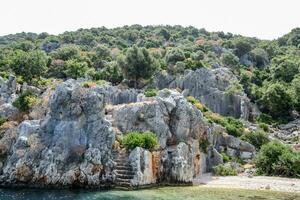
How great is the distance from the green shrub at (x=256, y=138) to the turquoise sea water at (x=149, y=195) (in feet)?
64.0

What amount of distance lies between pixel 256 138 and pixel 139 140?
23.2 m

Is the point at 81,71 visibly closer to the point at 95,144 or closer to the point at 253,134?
the point at 253,134

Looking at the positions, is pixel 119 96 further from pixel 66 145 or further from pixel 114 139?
pixel 66 145

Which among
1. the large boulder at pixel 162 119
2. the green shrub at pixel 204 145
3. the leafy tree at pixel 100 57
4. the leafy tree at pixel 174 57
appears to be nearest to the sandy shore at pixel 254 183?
the green shrub at pixel 204 145

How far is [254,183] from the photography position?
4344 centimetres

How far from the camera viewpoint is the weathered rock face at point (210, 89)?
80250 mm

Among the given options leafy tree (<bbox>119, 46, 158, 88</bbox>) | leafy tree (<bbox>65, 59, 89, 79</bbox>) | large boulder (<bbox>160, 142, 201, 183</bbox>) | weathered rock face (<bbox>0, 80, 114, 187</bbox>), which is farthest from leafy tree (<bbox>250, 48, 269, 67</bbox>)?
weathered rock face (<bbox>0, 80, 114, 187</bbox>)

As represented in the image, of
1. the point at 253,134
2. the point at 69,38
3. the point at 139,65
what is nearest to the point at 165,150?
the point at 253,134

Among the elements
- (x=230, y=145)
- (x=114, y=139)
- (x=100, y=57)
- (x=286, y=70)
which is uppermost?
(x=100, y=57)

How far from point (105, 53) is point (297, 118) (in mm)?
52057

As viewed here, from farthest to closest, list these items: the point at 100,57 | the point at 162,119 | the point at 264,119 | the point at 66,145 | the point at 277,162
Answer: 1. the point at 100,57
2. the point at 264,119
3. the point at 277,162
4. the point at 162,119
5. the point at 66,145

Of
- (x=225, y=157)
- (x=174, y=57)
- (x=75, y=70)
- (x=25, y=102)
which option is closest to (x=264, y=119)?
(x=174, y=57)

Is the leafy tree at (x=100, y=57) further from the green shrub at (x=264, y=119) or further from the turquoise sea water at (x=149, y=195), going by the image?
the turquoise sea water at (x=149, y=195)

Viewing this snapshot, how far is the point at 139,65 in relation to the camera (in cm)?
7800
